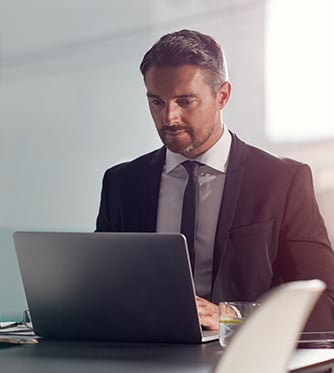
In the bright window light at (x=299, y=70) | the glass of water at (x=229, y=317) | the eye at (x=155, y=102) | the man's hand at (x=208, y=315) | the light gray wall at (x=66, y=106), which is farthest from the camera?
the light gray wall at (x=66, y=106)

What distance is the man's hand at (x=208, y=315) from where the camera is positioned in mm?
2242

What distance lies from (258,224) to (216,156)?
0.99 feet

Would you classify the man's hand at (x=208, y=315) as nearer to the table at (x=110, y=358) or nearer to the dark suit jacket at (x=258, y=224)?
the table at (x=110, y=358)

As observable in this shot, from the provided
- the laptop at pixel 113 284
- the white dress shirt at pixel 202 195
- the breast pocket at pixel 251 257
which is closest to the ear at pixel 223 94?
the white dress shirt at pixel 202 195

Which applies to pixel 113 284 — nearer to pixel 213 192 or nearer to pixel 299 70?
pixel 213 192

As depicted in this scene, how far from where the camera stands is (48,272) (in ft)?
6.59

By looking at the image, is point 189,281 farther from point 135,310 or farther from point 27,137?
point 27,137

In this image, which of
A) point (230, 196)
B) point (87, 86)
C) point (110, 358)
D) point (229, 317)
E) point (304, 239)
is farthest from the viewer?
point (87, 86)

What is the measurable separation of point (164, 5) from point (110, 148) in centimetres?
59

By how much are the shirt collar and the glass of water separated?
4.52 feet

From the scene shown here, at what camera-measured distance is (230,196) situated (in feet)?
10.7

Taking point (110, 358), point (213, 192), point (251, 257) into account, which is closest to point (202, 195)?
point (213, 192)

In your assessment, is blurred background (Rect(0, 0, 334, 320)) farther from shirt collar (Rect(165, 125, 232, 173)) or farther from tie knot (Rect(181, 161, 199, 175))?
tie knot (Rect(181, 161, 199, 175))

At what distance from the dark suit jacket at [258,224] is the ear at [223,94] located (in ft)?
0.47
